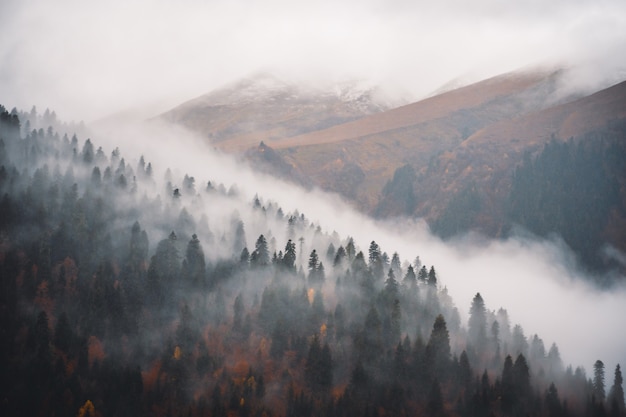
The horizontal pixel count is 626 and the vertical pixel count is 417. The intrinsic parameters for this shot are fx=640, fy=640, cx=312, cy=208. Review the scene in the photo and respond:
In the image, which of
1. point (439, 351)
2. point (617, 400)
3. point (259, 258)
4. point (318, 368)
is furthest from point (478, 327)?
point (259, 258)

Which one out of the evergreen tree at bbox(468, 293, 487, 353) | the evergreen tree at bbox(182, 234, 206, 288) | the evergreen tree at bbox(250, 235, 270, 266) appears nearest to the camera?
the evergreen tree at bbox(468, 293, 487, 353)

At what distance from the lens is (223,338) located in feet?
564

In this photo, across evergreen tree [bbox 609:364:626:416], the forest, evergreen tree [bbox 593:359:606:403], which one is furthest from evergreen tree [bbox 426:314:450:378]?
evergreen tree [bbox 609:364:626:416]

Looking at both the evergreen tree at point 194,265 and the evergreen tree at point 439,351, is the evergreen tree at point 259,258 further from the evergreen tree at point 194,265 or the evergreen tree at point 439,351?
the evergreen tree at point 439,351

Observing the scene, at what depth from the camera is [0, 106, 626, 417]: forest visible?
154m

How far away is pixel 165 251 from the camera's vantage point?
189m

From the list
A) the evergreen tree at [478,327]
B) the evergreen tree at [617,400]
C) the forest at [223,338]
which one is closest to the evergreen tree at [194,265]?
the forest at [223,338]

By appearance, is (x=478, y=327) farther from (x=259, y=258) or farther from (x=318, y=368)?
(x=259, y=258)

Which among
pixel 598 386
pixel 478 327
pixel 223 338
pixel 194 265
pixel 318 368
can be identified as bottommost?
pixel 598 386

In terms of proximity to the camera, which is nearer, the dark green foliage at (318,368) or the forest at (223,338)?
the forest at (223,338)

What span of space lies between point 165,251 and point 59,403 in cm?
5544

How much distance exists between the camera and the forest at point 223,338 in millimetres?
153750

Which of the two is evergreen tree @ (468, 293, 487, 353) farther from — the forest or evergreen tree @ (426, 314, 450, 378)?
evergreen tree @ (426, 314, 450, 378)

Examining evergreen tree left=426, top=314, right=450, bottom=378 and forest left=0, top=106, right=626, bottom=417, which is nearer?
forest left=0, top=106, right=626, bottom=417
